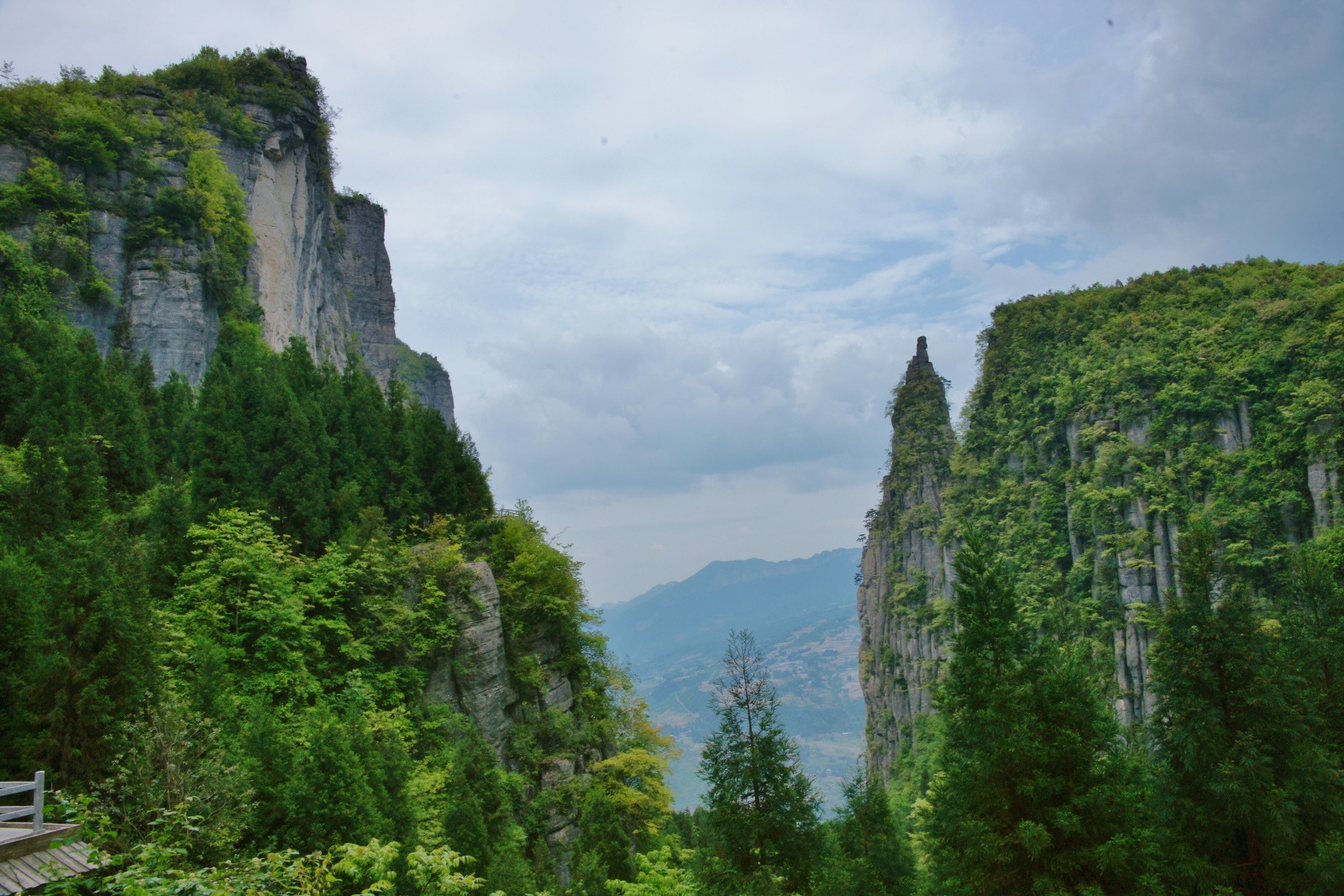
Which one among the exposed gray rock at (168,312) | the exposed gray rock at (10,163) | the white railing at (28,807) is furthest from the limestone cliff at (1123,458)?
the exposed gray rock at (10,163)

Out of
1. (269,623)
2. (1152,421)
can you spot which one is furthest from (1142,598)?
(269,623)

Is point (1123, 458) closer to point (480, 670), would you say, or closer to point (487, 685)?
point (487, 685)

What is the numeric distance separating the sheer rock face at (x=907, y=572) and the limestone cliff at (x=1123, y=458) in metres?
0.26

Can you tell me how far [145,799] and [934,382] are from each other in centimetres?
7782

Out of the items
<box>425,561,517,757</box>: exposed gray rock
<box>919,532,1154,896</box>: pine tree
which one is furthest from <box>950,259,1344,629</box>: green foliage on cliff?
<box>425,561,517,757</box>: exposed gray rock

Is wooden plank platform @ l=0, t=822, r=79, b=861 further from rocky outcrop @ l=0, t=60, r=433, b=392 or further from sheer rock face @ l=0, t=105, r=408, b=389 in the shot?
sheer rock face @ l=0, t=105, r=408, b=389

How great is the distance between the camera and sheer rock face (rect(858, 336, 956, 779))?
228ft

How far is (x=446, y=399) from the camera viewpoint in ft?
297

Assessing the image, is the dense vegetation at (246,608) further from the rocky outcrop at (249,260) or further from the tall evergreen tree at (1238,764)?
the tall evergreen tree at (1238,764)

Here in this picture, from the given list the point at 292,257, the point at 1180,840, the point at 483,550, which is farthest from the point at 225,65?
the point at 1180,840

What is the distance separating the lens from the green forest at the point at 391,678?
40.5 ft

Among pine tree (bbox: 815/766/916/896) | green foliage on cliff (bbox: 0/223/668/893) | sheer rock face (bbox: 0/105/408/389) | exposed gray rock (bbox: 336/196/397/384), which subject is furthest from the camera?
exposed gray rock (bbox: 336/196/397/384)

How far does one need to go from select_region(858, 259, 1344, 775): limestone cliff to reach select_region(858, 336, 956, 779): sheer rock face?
259mm

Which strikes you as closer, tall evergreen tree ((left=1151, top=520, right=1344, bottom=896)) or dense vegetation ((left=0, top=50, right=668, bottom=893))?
dense vegetation ((left=0, top=50, right=668, bottom=893))
